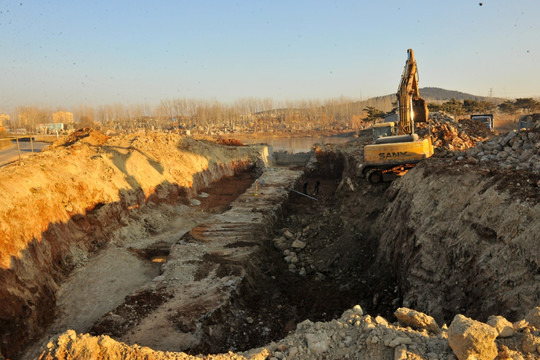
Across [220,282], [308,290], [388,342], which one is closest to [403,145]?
[308,290]

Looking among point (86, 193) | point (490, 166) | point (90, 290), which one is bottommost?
point (90, 290)

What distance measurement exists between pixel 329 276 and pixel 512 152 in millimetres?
6510

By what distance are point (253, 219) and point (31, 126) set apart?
67.2m

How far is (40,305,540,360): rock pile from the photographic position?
4.14 metres

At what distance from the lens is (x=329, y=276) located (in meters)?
Result: 11.9

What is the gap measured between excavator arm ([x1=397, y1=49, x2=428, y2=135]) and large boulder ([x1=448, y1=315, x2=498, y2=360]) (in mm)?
12991

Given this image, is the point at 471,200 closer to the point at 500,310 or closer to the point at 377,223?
the point at 500,310

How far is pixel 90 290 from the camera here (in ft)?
36.6

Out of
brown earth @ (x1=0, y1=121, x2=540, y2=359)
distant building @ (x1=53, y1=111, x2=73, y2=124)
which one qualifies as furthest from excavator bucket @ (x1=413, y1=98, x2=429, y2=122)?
distant building @ (x1=53, y1=111, x2=73, y2=124)

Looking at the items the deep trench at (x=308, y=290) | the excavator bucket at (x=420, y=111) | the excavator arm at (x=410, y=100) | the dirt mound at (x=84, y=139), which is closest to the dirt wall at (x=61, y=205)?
the dirt mound at (x=84, y=139)

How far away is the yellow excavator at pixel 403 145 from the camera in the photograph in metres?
14.0

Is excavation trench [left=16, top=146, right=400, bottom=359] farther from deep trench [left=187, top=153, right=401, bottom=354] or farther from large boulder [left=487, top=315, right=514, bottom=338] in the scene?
large boulder [left=487, top=315, right=514, bottom=338]

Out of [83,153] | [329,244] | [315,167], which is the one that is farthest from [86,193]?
[315,167]

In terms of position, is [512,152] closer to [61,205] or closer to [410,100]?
[410,100]
